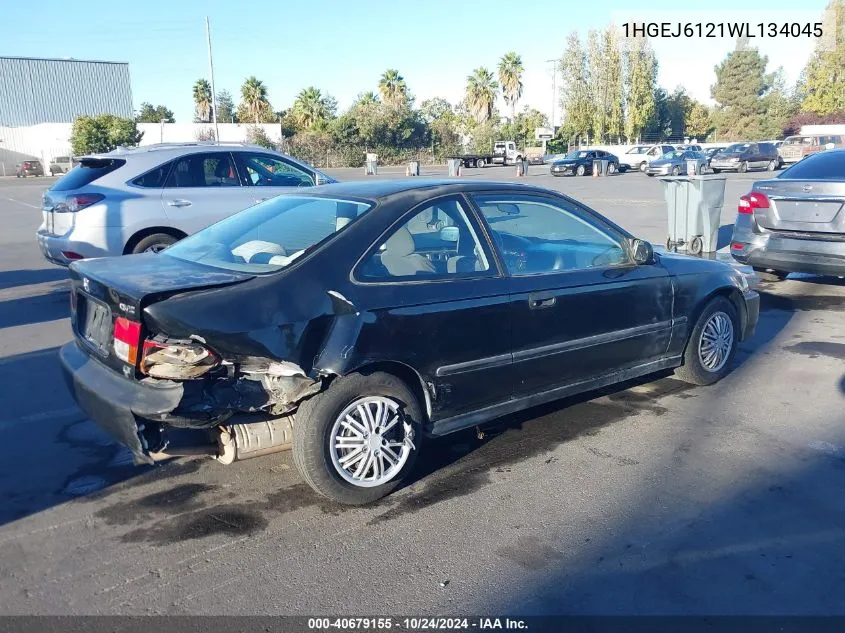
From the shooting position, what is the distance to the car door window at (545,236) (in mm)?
4535

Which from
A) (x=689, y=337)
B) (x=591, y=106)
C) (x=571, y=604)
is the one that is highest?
(x=591, y=106)

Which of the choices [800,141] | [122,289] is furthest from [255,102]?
[122,289]

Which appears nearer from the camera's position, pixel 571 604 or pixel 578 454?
pixel 571 604

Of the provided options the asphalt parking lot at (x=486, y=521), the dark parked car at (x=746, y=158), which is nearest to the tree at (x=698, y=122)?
the dark parked car at (x=746, y=158)

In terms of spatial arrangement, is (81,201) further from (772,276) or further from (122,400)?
(772,276)

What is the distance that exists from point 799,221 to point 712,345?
3548 millimetres

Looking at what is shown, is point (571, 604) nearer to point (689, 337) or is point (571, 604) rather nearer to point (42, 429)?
point (689, 337)

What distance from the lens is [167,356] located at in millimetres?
3533

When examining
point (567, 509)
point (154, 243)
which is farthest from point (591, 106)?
point (567, 509)

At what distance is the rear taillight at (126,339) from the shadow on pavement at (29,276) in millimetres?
7343

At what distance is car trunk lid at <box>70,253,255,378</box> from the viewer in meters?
3.56

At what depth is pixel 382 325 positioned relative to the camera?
12.6ft

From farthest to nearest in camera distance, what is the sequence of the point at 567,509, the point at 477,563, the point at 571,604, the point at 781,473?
1. the point at 781,473
2. the point at 567,509
3. the point at 477,563
4. the point at 571,604

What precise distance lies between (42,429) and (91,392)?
1.42 metres
